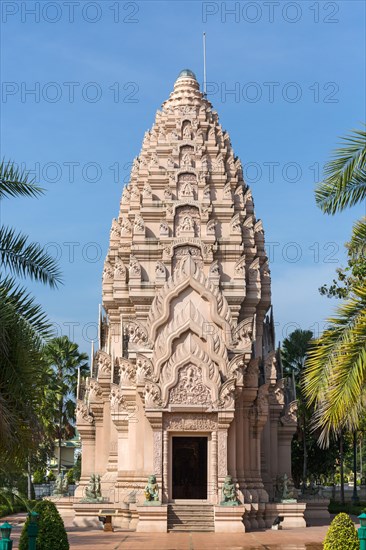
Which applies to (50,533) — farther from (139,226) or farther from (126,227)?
(126,227)

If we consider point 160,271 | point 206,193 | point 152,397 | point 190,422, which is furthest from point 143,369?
point 206,193

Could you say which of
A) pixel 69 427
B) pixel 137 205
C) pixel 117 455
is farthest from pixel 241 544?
pixel 69 427

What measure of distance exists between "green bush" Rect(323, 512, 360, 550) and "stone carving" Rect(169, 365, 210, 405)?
12.7 metres

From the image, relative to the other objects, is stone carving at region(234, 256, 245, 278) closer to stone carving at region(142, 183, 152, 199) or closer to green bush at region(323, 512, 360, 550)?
stone carving at region(142, 183, 152, 199)

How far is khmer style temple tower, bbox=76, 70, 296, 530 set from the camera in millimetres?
27844

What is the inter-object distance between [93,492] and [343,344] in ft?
65.5

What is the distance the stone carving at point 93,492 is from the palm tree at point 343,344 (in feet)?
59.7

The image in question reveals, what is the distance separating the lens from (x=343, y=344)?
12.6m

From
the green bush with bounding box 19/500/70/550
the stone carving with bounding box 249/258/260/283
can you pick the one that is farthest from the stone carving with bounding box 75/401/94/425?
the green bush with bounding box 19/500/70/550

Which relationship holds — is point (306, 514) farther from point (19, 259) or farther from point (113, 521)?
point (19, 259)

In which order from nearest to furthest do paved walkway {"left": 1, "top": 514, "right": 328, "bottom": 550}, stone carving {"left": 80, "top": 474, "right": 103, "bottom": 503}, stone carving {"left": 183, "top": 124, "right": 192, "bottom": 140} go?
1. paved walkway {"left": 1, "top": 514, "right": 328, "bottom": 550}
2. stone carving {"left": 80, "top": 474, "right": 103, "bottom": 503}
3. stone carving {"left": 183, "top": 124, "right": 192, "bottom": 140}

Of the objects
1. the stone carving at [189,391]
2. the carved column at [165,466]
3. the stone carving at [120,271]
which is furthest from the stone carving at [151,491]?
the stone carving at [120,271]

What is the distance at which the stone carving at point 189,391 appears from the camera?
27.8m

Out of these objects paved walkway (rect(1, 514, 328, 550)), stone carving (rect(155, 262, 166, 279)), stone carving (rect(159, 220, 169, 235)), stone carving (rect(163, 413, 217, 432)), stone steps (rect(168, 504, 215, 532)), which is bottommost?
paved walkway (rect(1, 514, 328, 550))
